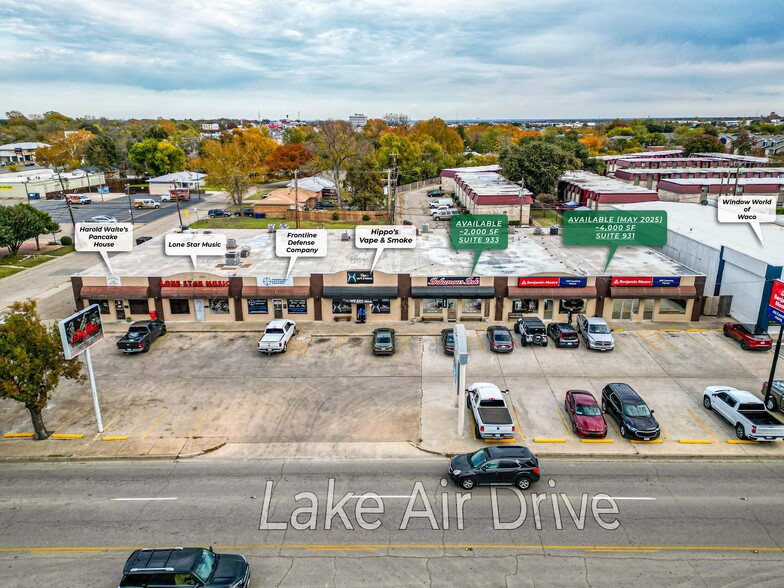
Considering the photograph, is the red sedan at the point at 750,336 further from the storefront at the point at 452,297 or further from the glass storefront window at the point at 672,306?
the storefront at the point at 452,297

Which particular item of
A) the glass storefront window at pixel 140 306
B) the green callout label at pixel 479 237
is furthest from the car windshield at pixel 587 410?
the glass storefront window at pixel 140 306

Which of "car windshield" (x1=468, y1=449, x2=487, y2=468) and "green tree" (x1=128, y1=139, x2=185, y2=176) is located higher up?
"green tree" (x1=128, y1=139, x2=185, y2=176)

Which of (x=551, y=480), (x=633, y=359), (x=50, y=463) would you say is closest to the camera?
(x=551, y=480)

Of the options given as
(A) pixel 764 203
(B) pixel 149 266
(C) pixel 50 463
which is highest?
(A) pixel 764 203

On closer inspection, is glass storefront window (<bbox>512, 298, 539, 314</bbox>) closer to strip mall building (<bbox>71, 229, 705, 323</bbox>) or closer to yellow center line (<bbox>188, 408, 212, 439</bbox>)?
strip mall building (<bbox>71, 229, 705, 323</bbox>)

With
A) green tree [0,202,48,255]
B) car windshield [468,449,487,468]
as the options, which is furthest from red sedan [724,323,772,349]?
green tree [0,202,48,255]

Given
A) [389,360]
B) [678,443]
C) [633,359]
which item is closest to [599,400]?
[678,443]

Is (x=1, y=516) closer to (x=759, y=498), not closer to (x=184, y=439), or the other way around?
(x=184, y=439)
